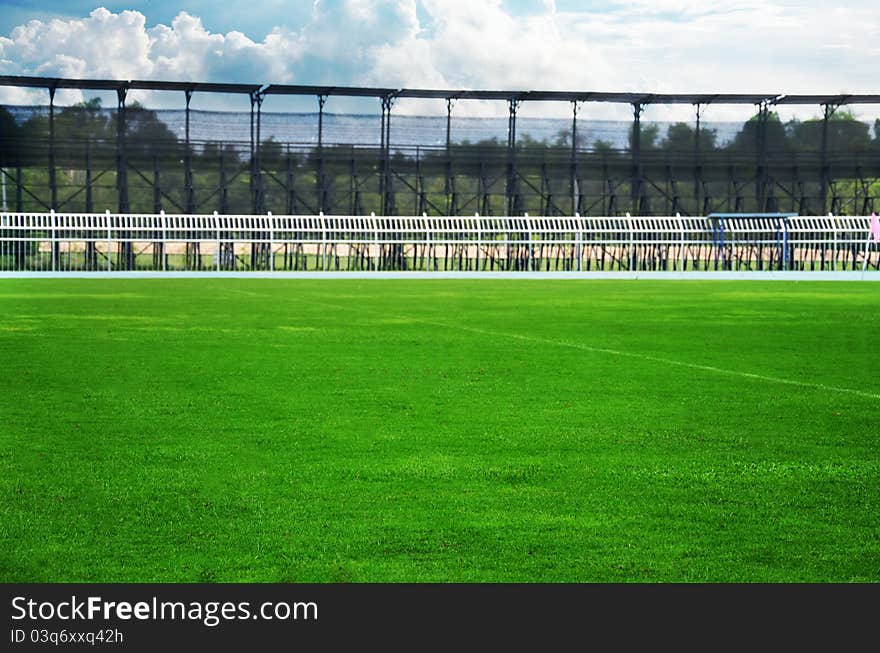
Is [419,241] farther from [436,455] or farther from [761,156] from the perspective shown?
[436,455]

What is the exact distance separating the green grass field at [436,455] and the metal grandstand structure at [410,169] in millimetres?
30547

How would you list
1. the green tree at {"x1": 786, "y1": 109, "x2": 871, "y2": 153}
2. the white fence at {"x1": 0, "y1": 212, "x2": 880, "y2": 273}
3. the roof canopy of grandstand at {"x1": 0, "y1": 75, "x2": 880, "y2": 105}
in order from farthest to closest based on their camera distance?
the green tree at {"x1": 786, "y1": 109, "x2": 871, "y2": 153} < the roof canopy of grandstand at {"x1": 0, "y1": 75, "x2": 880, "y2": 105} < the white fence at {"x1": 0, "y1": 212, "x2": 880, "y2": 273}

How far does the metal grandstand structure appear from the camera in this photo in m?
43.6

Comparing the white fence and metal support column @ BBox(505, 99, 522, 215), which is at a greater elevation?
metal support column @ BBox(505, 99, 522, 215)

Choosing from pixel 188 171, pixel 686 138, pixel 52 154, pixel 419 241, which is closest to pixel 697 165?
pixel 686 138

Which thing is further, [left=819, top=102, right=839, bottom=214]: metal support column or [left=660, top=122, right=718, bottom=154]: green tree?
[left=660, top=122, right=718, bottom=154]: green tree

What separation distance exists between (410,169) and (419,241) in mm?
7968

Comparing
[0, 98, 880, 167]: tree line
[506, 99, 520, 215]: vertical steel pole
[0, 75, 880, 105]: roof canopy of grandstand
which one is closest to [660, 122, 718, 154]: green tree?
[0, 98, 880, 167]: tree line

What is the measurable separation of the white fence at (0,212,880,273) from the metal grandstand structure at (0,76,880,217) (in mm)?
1701

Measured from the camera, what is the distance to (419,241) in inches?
1548

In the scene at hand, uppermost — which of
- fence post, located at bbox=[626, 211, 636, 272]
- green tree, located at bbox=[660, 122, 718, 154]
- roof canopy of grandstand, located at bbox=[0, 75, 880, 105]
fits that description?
roof canopy of grandstand, located at bbox=[0, 75, 880, 105]

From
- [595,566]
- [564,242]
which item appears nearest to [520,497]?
[595,566]

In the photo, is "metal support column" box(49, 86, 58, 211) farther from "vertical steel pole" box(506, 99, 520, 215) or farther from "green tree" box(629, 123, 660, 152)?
"green tree" box(629, 123, 660, 152)
